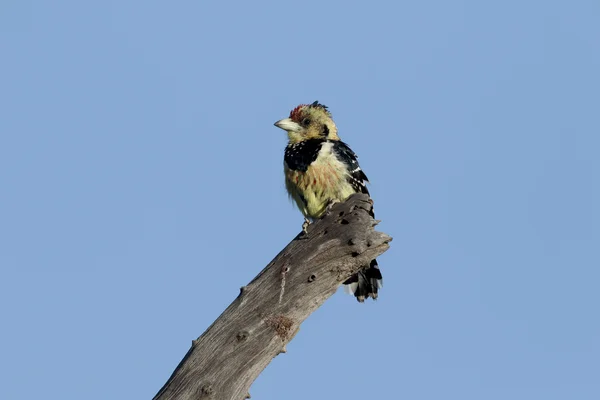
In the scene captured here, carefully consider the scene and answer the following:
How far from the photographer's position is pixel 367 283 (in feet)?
21.3

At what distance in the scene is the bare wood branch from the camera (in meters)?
4.66

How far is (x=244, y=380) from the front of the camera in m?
4.70

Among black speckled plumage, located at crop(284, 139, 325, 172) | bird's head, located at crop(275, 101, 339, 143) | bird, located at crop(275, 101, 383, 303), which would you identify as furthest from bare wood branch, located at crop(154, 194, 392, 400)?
bird's head, located at crop(275, 101, 339, 143)

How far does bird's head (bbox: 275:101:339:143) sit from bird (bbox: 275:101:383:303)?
6.6 inches

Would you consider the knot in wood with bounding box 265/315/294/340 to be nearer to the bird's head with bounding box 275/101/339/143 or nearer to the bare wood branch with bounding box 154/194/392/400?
the bare wood branch with bounding box 154/194/392/400

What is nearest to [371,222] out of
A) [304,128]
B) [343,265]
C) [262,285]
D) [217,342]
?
[343,265]

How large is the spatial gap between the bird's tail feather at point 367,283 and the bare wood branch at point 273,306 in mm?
1405

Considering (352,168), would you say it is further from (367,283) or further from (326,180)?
(367,283)

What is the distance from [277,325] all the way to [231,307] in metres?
0.34

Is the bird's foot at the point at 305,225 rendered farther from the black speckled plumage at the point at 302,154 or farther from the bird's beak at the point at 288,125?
the bird's beak at the point at 288,125

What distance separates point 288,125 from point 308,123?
0.20 meters

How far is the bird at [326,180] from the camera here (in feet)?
21.4

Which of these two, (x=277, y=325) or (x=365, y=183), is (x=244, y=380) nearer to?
(x=277, y=325)

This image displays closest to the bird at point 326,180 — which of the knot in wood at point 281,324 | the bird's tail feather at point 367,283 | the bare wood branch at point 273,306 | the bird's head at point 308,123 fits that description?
the bird's tail feather at point 367,283
